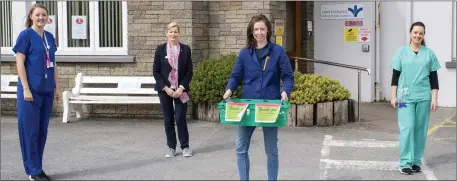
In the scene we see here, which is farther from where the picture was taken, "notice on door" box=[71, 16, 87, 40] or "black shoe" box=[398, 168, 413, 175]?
"notice on door" box=[71, 16, 87, 40]

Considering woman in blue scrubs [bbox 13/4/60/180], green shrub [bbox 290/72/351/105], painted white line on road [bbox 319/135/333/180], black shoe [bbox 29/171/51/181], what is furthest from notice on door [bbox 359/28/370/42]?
black shoe [bbox 29/171/51/181]

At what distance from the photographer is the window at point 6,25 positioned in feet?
42.7

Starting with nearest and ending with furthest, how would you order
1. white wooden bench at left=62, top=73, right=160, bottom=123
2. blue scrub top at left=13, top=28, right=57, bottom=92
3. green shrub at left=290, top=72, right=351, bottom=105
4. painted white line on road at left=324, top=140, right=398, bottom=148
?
blue scrub top at left=13, top=28, right=57, bottom=92
painted white line on road at left=324, top=140, right=398, bottom=148
green shrub at left=290, top=72, right=351, bottom=105
white wooden bench at left=62, top=73, right=160, bottom=123

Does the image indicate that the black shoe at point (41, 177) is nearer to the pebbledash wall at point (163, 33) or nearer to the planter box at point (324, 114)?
the pebbledash wall at point (163, 33)

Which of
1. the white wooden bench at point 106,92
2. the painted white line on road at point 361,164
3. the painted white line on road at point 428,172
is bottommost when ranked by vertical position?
the painted white line on road at point 428,172

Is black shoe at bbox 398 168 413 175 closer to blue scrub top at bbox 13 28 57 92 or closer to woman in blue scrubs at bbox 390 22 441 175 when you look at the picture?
woman in blue scrubs at bbox 390 22 441 175

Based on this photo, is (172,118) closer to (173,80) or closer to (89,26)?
(173,80)

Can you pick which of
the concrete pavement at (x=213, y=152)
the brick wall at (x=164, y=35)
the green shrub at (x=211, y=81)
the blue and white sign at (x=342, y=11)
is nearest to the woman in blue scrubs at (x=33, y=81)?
the concrete pavement at (x=213, y=152)

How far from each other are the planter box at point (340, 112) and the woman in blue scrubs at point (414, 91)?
3.41 metres

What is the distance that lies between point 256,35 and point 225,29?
5784mm

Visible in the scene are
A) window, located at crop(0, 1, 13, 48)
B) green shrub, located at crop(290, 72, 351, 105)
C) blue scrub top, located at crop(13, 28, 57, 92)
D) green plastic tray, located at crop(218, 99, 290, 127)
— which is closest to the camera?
green plastic tray, located at crop(218, 99, 290, 127)

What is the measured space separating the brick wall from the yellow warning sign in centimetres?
241

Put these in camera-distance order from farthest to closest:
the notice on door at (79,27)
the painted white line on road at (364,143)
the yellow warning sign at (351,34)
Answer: the yellow warning sign at (351,34) < the notice on door at (79,27) < the painted white line on road at (364,143)

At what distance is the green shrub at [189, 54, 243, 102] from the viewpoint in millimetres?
11219
